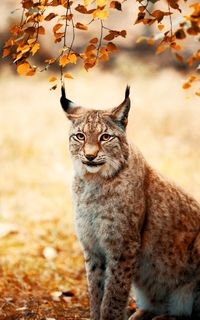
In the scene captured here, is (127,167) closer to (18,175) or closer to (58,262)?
(58,262)

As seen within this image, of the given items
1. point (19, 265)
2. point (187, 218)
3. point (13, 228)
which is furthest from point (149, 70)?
point (187, 218)

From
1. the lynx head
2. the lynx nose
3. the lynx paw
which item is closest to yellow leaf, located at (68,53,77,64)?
the lynx head

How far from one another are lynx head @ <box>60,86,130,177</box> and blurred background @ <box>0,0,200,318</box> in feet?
3.26

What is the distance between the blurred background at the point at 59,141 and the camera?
23.0 feet

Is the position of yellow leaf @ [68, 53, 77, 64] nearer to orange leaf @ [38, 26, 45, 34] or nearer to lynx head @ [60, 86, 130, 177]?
orange leaf @ [38, 26, 45, 34]

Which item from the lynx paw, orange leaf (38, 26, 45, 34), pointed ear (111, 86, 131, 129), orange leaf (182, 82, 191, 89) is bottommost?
the lynx paw

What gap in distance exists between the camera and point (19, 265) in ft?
22.0

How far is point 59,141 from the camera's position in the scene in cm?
1163

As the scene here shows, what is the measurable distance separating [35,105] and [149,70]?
3.09 meters

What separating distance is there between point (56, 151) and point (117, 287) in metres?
6.75

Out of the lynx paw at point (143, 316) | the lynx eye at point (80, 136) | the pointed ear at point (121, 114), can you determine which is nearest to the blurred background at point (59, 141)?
the pointed ear at point (121, 114)

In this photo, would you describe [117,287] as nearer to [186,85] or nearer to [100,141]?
[100,141]

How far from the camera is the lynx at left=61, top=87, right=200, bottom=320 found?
14.8 feet

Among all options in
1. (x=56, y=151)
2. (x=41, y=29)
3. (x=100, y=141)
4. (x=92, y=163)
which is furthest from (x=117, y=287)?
(x=56, y=151)
